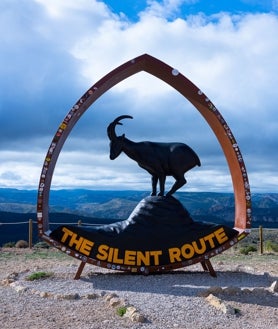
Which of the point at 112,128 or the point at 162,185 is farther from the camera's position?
the point at 162,185

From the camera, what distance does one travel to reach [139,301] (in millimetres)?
8422

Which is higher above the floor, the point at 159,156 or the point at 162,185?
the point at 159,156

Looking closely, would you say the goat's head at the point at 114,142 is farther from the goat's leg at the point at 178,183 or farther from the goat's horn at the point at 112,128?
the goat's leg at the point at 178,183

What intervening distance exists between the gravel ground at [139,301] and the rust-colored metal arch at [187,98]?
1.12m

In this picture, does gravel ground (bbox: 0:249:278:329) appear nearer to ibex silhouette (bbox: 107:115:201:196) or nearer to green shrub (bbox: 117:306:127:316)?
green shrub (bbox: 117:306:127:316)

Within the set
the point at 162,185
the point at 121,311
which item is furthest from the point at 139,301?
the point at 162,185

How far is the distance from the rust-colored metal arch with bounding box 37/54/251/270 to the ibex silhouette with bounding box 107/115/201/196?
2.52 feet

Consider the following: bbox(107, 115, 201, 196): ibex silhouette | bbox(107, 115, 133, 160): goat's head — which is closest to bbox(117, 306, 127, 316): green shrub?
bbox(107, 115, 201, 196): ibex silhouette

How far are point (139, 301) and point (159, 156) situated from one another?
133 inches

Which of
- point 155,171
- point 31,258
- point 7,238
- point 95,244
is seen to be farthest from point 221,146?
point 7,238

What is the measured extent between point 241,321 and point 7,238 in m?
37.6

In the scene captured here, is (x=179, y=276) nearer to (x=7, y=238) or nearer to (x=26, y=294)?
(x=26, y=294)

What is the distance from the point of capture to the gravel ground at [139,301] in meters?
7.34

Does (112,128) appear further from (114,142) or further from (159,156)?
(159,156)
